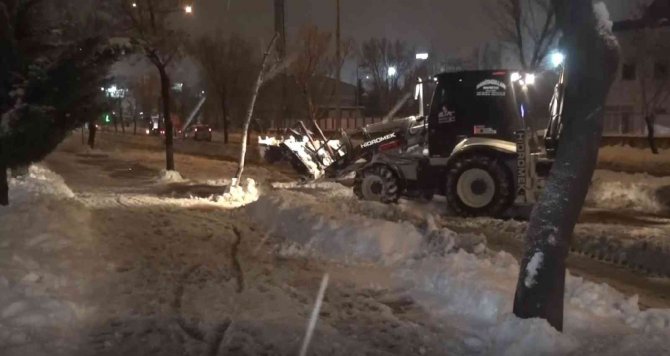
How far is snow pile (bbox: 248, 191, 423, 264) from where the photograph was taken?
11.6 meters

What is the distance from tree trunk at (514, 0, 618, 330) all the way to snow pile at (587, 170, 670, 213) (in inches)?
514

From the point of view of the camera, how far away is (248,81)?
53906mm

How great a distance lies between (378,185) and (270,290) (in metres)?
9.00

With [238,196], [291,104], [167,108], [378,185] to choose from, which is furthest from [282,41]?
[291,104]

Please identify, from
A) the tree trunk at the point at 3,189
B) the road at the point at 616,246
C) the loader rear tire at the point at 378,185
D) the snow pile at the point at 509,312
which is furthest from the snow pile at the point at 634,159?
the tree trunk at the point at 3,189

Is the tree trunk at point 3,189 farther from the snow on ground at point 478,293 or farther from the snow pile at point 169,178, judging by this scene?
the snow pile at point 169,178

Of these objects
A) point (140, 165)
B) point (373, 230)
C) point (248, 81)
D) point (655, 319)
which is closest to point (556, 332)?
point (655, 319)

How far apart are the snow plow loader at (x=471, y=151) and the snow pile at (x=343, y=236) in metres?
3.72

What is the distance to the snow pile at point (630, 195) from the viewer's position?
20.2 m

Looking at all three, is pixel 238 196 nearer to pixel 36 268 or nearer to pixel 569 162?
pixel 36 268

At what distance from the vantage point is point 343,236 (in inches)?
484

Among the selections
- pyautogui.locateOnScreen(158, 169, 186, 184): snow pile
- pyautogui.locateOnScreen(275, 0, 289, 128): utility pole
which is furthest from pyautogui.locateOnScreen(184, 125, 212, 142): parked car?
pyautogui.locateOnScreen(158, 169, 186, 184): snow pile

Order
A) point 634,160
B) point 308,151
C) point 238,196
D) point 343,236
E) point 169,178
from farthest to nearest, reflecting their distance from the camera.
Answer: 1. point 634,160
2. point 169,178
3. point 308,151
4. point 238,196
5. point 343,236

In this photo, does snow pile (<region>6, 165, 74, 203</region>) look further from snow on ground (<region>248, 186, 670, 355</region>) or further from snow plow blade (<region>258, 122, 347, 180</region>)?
snow plow blade (<region>258, 122, 347, 180</region>)
